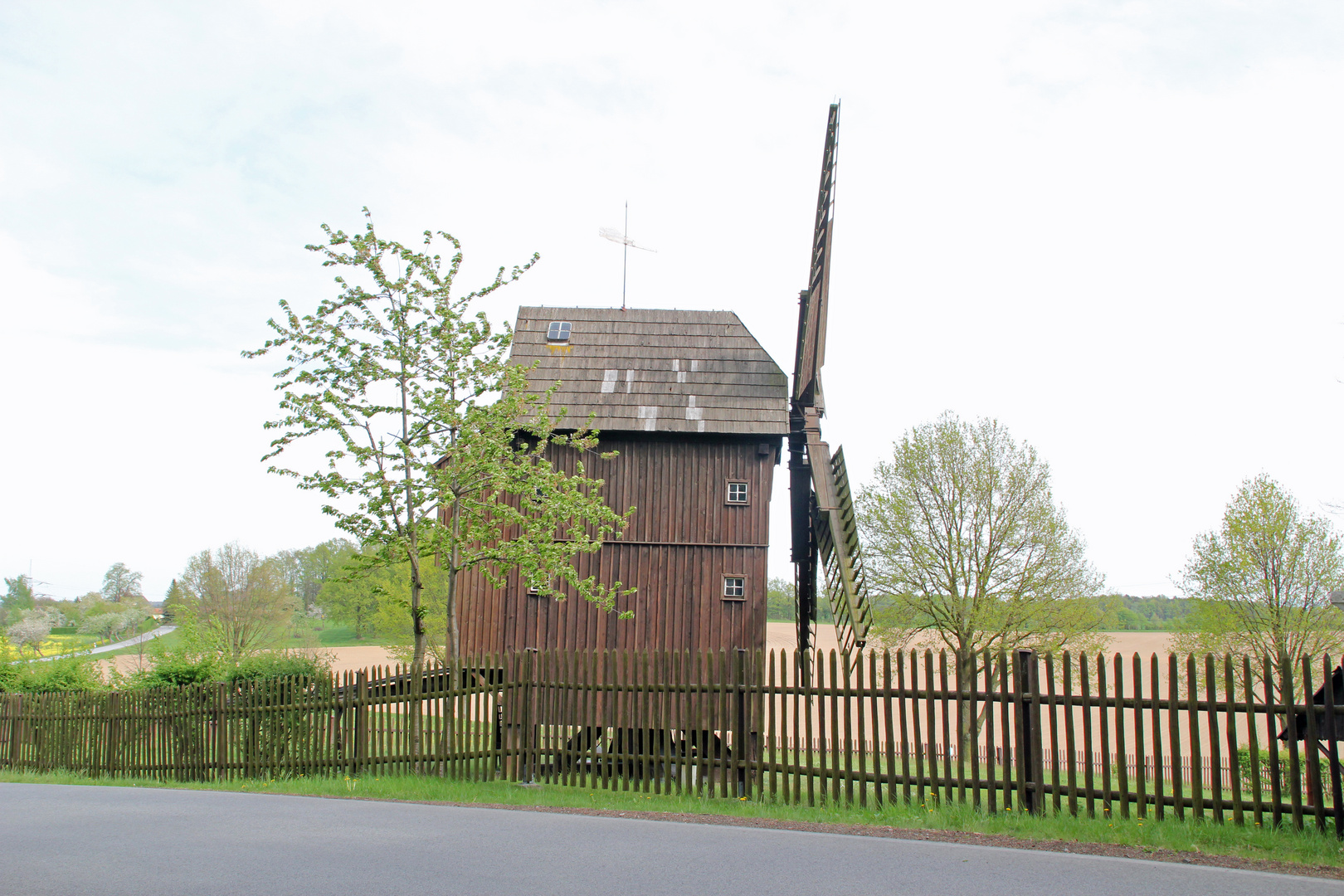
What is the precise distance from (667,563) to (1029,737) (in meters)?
9.28

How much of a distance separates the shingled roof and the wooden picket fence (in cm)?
649

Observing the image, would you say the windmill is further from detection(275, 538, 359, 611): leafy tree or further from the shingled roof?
detection(275, 538, 359, 611): leafy tree

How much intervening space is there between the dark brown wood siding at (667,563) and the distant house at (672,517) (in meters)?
0.02

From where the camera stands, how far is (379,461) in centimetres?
1348

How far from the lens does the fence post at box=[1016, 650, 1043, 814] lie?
320 inches

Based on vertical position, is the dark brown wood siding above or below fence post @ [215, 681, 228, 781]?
above

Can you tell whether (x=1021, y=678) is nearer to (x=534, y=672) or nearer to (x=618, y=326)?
(x=534, y=672)

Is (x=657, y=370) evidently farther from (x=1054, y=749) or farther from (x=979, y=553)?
(x=979, y=553)

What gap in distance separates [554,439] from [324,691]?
18.2 feet

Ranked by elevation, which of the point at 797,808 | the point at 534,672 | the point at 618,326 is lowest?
the point at 797,808

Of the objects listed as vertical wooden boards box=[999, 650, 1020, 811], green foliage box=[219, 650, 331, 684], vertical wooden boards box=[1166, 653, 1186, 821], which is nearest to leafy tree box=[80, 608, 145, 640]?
green foliage box=[219, 650, 331, 684]

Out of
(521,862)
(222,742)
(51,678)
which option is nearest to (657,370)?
(222,742)

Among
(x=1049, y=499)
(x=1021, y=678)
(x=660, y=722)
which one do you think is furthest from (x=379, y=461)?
(x=1049, y=499)

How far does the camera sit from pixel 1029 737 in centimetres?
815
